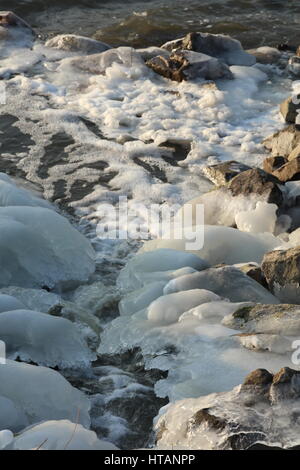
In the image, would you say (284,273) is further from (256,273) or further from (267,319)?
(267,319)

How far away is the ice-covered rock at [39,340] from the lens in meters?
3.97

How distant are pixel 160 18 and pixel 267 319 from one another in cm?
713

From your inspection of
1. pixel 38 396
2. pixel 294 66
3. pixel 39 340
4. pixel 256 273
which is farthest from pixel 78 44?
pixel 38 396

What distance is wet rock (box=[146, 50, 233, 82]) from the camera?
26.9 ft

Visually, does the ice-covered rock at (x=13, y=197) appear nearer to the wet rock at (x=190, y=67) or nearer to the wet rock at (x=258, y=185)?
the wet rock at (x=258, y=185)

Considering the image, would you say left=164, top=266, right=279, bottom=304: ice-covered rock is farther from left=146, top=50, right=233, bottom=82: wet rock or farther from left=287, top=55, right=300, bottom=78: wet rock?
left=287, top=55, right=300, bottom=78: wet rock

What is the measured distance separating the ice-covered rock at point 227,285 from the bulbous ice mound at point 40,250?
73 cm

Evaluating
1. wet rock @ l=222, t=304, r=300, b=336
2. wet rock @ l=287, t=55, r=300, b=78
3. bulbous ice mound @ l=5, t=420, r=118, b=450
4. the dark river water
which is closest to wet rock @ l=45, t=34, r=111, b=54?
the dark river water

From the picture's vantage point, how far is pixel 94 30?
32.6ft

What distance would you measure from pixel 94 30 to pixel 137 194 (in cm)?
456

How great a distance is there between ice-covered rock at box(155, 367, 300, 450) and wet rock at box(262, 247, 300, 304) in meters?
1.08

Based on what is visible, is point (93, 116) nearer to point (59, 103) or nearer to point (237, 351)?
point (59, 103)

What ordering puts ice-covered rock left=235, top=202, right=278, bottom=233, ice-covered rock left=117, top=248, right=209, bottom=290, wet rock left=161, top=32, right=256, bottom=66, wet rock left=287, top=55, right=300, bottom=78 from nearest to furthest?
ice-covered rock left=117, top=248, right=209, bottom=290
ice-covered rock left=235, top=202, right=278, bottom=233
wet rock left=287, top=55, right=300, bottom=78
wet rock left=161, top=32, right=256, bottom=66

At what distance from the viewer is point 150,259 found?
4828 millimetres
